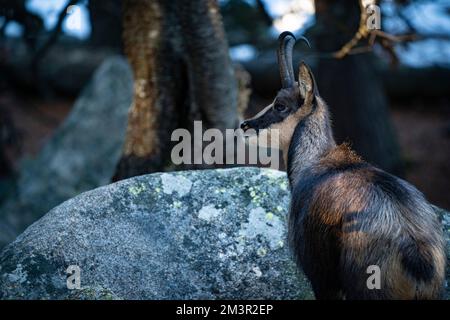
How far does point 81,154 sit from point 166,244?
19.1 feet

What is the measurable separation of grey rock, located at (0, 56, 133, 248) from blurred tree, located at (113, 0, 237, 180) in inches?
103

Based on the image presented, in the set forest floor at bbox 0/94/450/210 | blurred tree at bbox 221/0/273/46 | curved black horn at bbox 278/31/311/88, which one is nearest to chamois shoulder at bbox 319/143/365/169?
curved black horn at bbox 278/31/311/88

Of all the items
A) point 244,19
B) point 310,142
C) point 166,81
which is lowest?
point 310,142

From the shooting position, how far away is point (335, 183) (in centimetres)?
487

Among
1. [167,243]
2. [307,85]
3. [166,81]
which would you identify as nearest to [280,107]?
[307,85]

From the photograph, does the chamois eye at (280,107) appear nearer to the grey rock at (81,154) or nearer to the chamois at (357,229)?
the chamois at (357,229)

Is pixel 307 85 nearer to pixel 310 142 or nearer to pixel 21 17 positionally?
pixel 310 142

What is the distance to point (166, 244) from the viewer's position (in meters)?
5.43

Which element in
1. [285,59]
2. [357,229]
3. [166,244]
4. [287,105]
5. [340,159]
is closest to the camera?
[357,229]

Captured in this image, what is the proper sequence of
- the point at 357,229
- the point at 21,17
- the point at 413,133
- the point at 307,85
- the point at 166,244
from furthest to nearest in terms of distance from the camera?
the point at 413,133
the point at 21,17
the point at 307,85
the point at 166,244
the point at 357,229

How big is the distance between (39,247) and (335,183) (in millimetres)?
2072

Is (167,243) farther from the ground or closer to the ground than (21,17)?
closer to the ground

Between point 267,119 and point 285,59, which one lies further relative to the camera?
point 285,59
